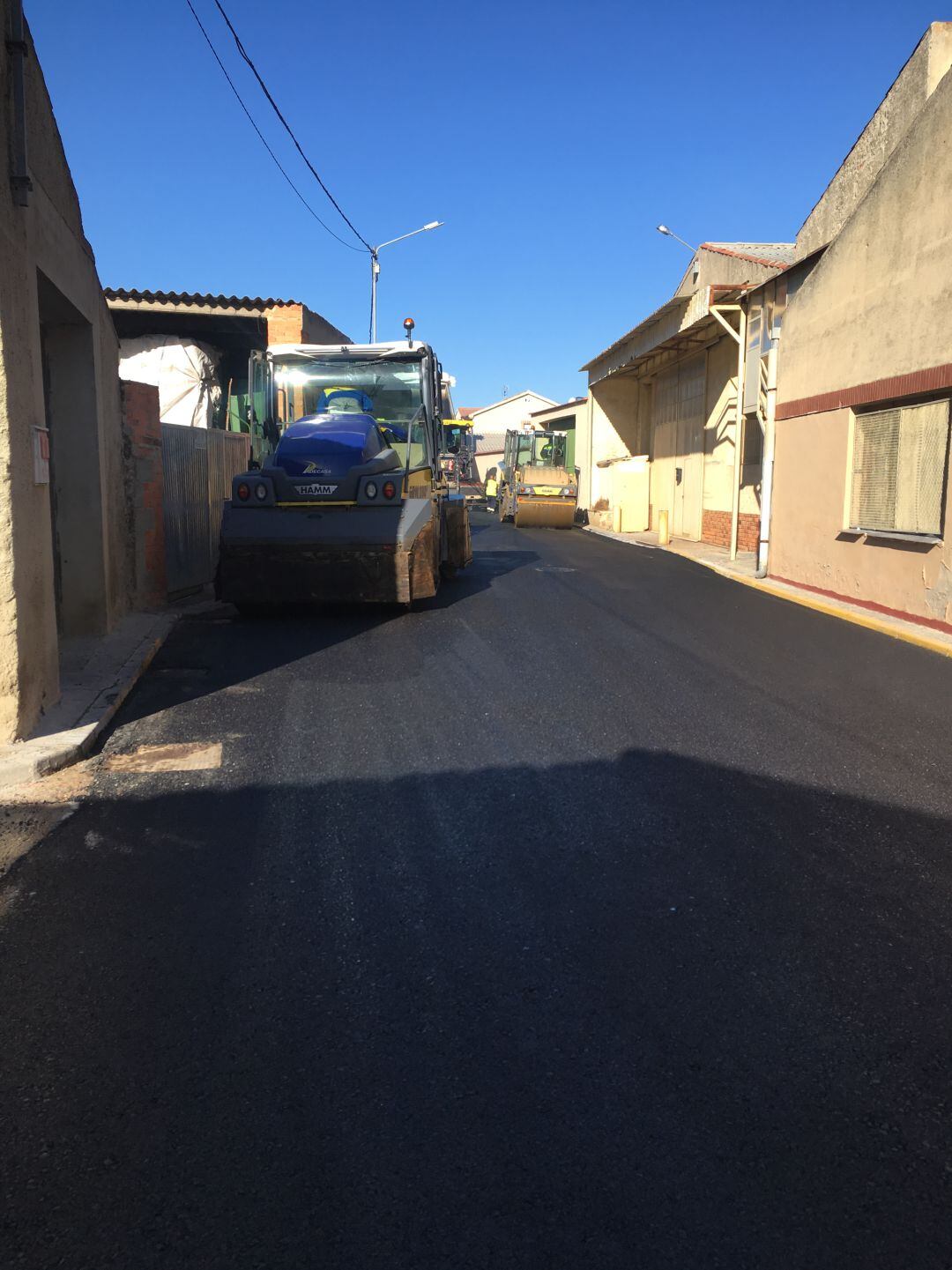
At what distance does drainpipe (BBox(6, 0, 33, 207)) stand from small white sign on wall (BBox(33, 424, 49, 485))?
51.9 inches

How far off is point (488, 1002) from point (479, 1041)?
0.21 metres

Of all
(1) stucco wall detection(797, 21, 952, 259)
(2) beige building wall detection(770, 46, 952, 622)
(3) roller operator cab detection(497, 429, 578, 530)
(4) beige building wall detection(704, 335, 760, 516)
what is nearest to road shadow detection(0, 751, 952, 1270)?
(2) beige building wall detection(770, 46, 952, 622)

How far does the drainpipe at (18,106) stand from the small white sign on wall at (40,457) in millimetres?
1318

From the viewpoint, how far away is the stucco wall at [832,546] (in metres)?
10.7

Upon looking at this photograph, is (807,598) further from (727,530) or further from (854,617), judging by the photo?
(727,530)

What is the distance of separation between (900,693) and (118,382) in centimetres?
787

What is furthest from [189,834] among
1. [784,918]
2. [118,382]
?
[118,382]

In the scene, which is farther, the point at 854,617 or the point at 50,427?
the point at 854,617

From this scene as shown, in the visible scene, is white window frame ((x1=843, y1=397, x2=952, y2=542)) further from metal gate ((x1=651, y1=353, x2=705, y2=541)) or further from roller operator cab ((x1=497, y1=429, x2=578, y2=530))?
roller operator cab ((x1=497, y1=429, x2=578, y2=530))

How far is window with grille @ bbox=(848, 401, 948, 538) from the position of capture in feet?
34.5

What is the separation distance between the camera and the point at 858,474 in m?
12.4

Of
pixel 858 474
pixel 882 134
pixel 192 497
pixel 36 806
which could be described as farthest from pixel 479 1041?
pixel 882 134

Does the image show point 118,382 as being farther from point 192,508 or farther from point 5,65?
point 5,65

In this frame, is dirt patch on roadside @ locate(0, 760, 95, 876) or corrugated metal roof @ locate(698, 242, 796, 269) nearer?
dirt patch on roadside @ locate(0, 760, 95, 876)
